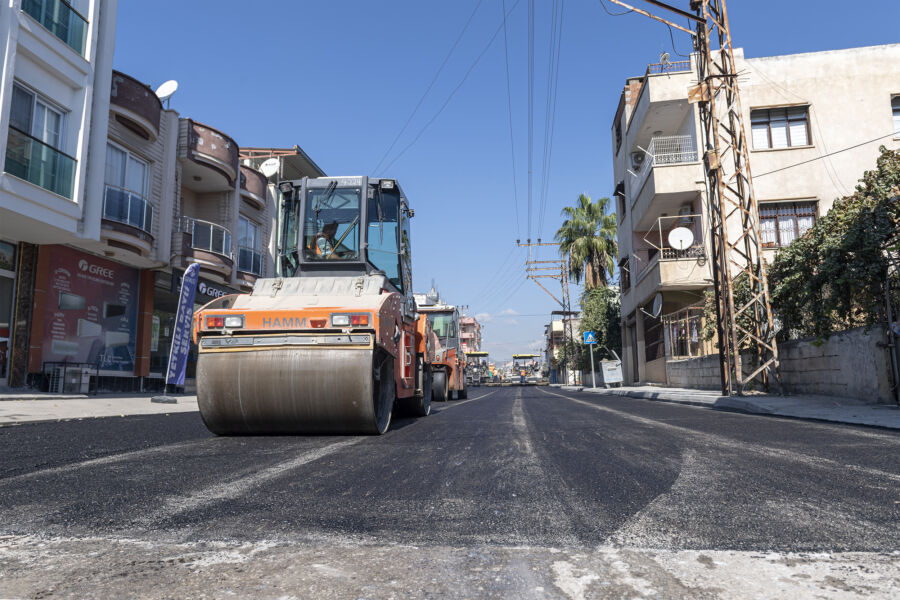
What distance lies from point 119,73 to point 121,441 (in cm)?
1349

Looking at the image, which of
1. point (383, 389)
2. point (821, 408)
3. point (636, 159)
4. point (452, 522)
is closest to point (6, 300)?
point (383, 389)

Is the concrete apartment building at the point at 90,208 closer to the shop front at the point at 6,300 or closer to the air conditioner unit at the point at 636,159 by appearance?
the shop front at the point at 6,300

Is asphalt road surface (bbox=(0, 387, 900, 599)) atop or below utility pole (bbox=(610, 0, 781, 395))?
below

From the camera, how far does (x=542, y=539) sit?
216cm

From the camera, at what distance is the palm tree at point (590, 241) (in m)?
39.4

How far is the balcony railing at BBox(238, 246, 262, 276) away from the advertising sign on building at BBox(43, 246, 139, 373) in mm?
4357

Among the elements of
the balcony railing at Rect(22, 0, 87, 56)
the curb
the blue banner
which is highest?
the balcony railing at Rect(22, 0, 87, 56)

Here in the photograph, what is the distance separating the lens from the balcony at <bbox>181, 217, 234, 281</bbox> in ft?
58.8

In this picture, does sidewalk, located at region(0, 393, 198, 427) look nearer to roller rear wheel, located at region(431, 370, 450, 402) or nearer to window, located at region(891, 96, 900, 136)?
roller rear wheel, located at region(431, 370, 450, 402)

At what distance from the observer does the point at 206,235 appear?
18766mm

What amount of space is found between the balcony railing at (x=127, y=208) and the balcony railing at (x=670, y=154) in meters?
17.4

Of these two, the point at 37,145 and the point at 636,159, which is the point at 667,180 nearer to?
the point at 636,159

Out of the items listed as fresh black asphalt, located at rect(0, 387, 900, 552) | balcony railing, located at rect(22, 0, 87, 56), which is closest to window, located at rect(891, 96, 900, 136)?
fresh black asphalt, located at rect(0, 387, 900, 552)

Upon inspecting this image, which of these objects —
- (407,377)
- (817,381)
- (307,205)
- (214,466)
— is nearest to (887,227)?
(817,381)
